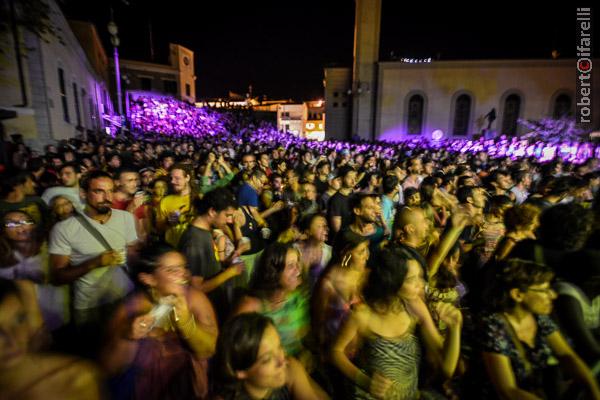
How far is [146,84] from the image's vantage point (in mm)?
41281

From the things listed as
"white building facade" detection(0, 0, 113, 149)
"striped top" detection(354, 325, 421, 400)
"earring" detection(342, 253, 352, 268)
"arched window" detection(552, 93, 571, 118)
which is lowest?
"striped top" detection(354, 325, 421, 400)

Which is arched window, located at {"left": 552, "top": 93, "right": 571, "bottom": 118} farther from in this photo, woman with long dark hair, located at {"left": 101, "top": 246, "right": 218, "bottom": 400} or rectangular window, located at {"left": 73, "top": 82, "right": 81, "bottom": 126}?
rectangular window, located at {"left": 73, "top": 82, "right": 81, "bottom": 126}

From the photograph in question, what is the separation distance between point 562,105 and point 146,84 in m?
47.3

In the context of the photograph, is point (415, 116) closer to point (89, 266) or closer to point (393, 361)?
point (393, 361)

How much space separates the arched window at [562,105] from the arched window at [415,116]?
11848mm

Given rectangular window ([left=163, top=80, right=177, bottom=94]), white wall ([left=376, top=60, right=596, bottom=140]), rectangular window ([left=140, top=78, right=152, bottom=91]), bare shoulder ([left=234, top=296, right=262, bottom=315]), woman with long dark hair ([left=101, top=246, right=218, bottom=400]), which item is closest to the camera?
woman with long dark hair ([left=101, top=246, right=218, bottom=400])

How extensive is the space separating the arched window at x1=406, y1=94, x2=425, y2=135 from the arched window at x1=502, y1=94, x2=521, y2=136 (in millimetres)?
7742

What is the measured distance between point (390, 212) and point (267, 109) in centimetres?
6381

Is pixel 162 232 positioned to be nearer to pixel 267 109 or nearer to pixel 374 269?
pixel 374 269

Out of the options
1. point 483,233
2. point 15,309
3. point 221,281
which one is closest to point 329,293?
point 221,281

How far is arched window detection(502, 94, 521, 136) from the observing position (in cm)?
3000


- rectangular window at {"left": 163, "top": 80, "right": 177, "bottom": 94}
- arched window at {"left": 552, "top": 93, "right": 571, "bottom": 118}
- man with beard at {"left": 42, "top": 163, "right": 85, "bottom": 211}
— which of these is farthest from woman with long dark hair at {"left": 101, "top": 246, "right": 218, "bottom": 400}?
rectangular window at {"left": 163, "top": 80, "right": 177, "bottom": 94}

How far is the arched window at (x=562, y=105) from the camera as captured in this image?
2883 centimetres

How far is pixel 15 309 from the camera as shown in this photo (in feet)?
5.07
